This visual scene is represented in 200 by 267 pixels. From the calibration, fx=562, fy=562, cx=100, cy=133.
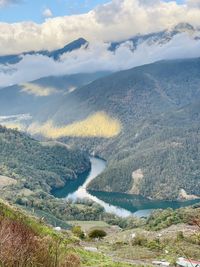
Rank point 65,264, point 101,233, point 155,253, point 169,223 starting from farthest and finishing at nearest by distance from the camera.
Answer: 1. point 169,223
2. point 101,233
3. point 155,253
4. point 65,264

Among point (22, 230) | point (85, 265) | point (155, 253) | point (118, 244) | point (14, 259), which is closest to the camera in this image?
point (14, 259)

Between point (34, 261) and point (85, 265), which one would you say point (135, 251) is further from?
point (34, 261)

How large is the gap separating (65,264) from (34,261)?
141 cm

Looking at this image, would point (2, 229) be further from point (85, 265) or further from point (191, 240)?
point (191, 240)

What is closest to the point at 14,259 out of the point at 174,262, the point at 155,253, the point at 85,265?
the point at 85,265

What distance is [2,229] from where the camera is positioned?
21.0m

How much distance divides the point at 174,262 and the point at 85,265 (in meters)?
11.3

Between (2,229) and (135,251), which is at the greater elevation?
(135,251)

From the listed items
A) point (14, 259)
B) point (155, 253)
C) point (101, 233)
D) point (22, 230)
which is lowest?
point (14, 259)

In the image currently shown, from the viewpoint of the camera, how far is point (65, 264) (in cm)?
2181

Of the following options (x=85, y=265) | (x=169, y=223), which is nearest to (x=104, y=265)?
(x=85, y=265)

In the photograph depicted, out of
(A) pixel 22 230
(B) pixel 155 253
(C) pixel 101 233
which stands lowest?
(A) pixel 22 230

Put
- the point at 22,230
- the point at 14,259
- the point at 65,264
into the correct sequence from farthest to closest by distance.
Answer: the point at 22,230 < the point at 65,264 < the point at 14,259

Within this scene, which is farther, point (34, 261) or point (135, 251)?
point (135, 251)
